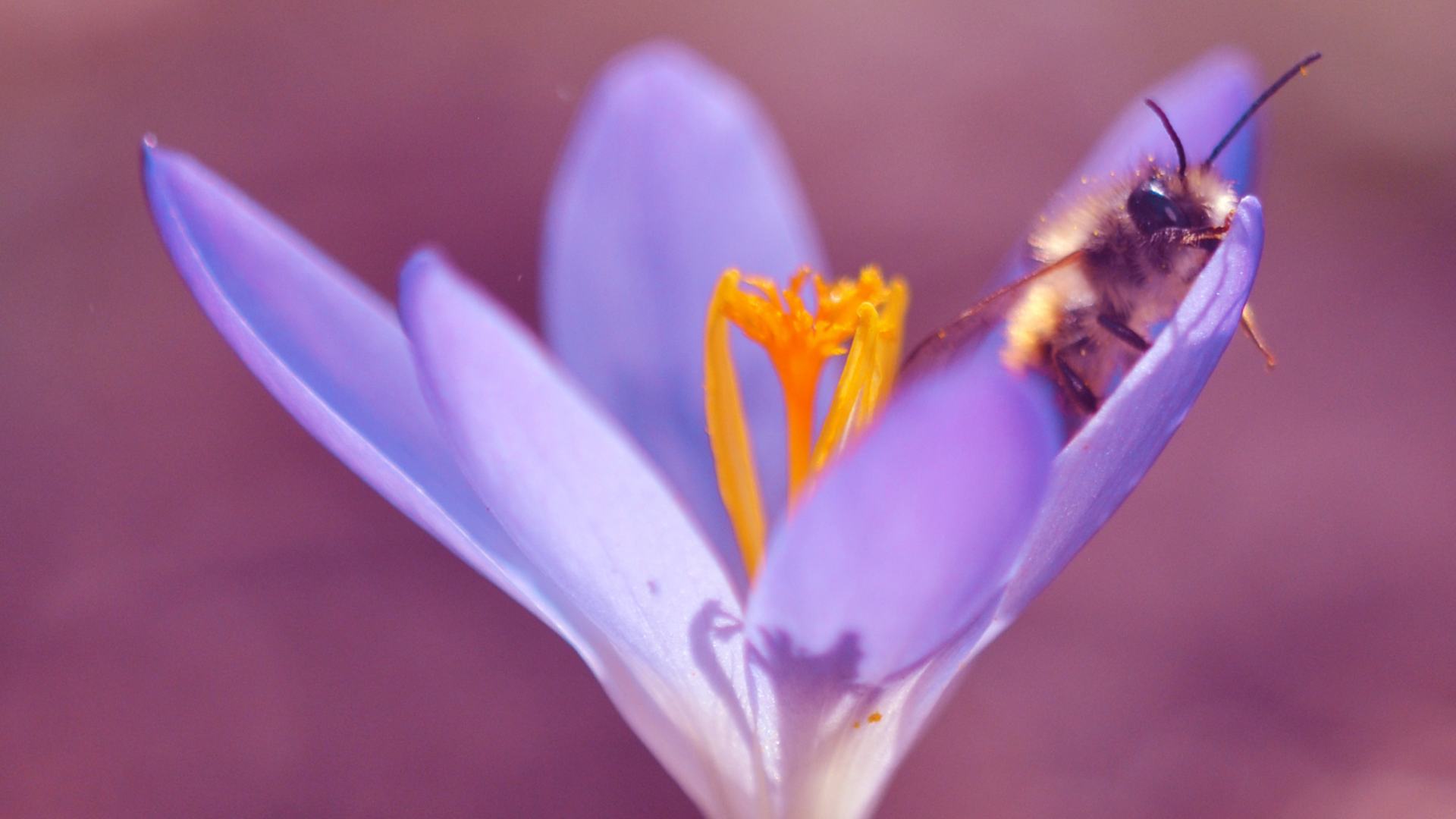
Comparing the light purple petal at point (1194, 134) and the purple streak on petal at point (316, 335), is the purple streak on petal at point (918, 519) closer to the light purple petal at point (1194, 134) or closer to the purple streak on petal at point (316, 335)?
the purple streak on petal at point (316, 335)

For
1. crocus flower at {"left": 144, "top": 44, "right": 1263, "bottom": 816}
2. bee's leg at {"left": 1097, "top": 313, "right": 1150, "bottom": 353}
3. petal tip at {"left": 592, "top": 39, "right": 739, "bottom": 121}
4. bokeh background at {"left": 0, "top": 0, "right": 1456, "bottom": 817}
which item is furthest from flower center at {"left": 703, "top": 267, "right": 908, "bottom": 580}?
bokeh background at {"left": 0, "top": 0, "right": 1456, "bottom": 817}

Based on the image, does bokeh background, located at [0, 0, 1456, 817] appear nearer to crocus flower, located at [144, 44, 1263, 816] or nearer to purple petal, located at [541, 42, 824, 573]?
purple petal, located at [541, 42, 824, 573]

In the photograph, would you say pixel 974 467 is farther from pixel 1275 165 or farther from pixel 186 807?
pixel 1275 165

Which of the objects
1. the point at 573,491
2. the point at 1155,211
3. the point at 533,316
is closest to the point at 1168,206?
the point at 1155,211

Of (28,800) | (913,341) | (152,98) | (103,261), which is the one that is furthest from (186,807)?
(152,98)

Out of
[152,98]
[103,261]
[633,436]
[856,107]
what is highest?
[152,98]
